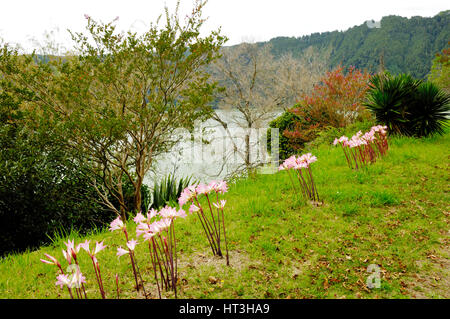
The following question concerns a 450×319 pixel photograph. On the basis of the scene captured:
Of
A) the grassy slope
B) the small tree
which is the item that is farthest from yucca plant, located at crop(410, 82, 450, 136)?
the small tree

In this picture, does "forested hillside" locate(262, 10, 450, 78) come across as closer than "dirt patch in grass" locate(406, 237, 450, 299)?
No

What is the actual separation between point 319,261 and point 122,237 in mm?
2936

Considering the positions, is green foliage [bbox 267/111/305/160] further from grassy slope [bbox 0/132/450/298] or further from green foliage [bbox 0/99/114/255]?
green foliage [bbox 0/99/114/255]

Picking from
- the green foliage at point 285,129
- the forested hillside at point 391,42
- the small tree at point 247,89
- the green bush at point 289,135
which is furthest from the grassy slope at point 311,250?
the forested hillside at point 391,42

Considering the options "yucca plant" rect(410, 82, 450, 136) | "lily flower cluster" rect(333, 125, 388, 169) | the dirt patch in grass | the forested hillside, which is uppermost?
the forested hillside

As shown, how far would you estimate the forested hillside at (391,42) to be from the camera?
45.8 meters

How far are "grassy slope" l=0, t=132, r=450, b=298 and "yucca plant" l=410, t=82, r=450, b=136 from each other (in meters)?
3.97

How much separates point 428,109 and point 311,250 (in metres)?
8.02

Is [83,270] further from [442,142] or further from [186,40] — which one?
[442,142]

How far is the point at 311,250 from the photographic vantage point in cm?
337

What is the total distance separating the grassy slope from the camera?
2.70 metres

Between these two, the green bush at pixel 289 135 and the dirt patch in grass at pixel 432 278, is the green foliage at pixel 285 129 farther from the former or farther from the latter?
the dirt patch in grass at pixel 432 278

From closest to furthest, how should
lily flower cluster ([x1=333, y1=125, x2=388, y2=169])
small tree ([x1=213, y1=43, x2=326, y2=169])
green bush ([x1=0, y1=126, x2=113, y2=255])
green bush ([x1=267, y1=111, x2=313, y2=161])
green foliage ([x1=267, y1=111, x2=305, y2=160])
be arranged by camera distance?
1. green bush ([x1=0, y1=126, x2=113, y2=255])
2. lily flower cluster ([x1=333, y1=125, x2=388, y2=169])
3. green bush ([x1=267, y1=111, x2=313, y2=161])
4. green foliage ([x1=267, y1=111, x2=305, y2=160])
5. small tree ([x1=213, y1=43, x2=326, y2=169])

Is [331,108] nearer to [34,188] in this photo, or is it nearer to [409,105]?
[409,105]
